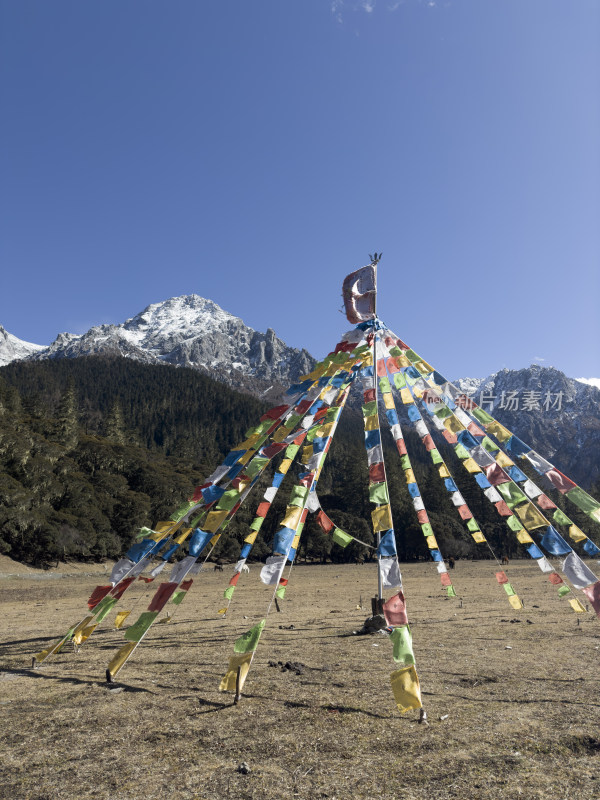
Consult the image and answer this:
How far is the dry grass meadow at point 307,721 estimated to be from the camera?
169 inches

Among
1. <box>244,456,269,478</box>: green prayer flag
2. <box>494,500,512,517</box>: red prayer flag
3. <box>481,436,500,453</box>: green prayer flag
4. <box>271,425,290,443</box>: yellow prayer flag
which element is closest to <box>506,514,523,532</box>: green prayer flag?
<box>494,500,512,517</box>: red prayer flag

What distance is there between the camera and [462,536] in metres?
55.7

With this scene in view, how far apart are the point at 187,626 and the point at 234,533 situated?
3475 centimetres

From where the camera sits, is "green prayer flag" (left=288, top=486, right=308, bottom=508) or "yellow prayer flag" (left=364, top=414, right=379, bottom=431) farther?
"green prayer flag" (left=288, top=486, right=308, bottom=508)

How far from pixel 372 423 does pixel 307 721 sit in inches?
172

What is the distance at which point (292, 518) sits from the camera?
7.64 meters

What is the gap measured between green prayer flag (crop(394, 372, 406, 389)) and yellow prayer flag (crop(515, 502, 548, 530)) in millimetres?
3768

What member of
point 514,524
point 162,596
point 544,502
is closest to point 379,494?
point 162,596

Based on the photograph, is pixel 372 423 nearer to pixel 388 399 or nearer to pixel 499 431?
pixel 499 431

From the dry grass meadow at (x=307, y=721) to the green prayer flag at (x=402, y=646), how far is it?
0.76 meters

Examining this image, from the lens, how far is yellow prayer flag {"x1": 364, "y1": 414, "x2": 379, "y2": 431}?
26.0 ft

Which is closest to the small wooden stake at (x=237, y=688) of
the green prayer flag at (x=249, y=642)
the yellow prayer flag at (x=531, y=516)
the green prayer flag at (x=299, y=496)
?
the green prayer flag at (x=249, y=642)

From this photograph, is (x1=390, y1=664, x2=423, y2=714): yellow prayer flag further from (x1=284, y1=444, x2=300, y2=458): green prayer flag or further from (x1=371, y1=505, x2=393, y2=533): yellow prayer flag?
(x1=284, y1=444, x2=300, y2=458): green prayer flag

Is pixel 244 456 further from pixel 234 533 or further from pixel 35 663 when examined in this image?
pixel 234 533
